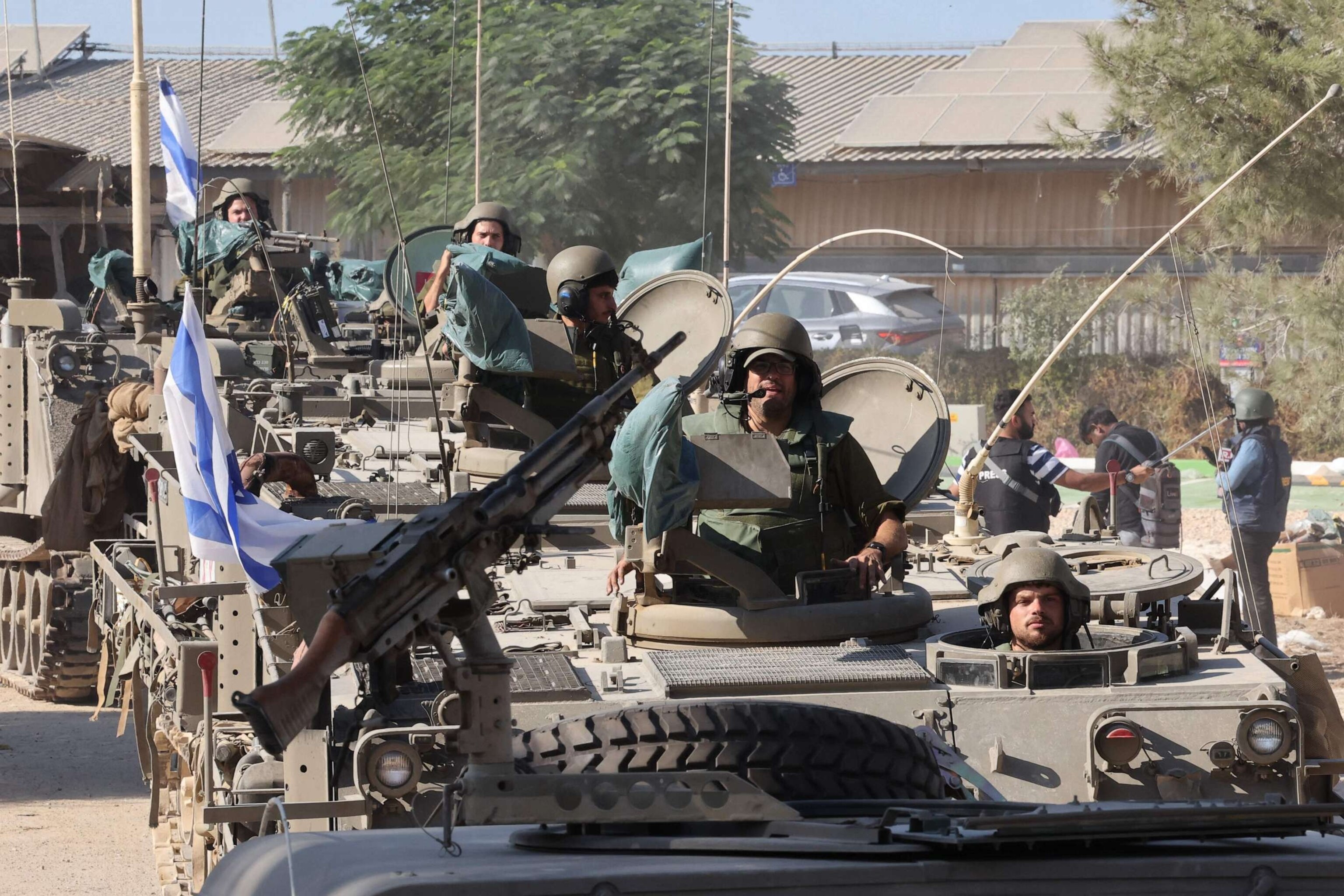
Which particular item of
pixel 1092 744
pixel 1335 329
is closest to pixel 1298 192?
pixel 1335 329

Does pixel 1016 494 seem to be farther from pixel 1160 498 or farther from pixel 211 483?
pixel 211 483

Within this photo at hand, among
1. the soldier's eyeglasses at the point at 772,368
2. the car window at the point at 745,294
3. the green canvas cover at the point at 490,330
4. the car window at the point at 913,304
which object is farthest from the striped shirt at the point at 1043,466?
the car window at the point at 913,304

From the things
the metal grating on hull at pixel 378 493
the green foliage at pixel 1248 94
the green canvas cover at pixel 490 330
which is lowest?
the metal grating on hull at pixel 378 493

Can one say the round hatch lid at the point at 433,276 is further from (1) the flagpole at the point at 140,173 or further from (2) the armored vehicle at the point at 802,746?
(2) the armored vehicle at the point at 802,746

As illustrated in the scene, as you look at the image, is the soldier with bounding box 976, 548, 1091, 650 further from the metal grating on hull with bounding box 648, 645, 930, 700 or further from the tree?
the tree

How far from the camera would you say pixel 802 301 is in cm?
2197

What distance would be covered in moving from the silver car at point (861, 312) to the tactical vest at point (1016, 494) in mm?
10374

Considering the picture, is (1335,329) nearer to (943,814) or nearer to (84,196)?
(943,814)

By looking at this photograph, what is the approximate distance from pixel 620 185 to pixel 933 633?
13024mm

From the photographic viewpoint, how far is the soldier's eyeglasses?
5.96 meters

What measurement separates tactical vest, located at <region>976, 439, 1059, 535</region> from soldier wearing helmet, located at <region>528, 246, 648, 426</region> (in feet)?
11.0

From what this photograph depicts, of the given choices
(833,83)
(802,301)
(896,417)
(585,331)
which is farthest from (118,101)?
(896,417)

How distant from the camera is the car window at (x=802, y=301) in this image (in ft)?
71.1

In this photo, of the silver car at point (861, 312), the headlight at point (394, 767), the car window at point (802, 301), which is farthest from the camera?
the car window at point (802, 301)
